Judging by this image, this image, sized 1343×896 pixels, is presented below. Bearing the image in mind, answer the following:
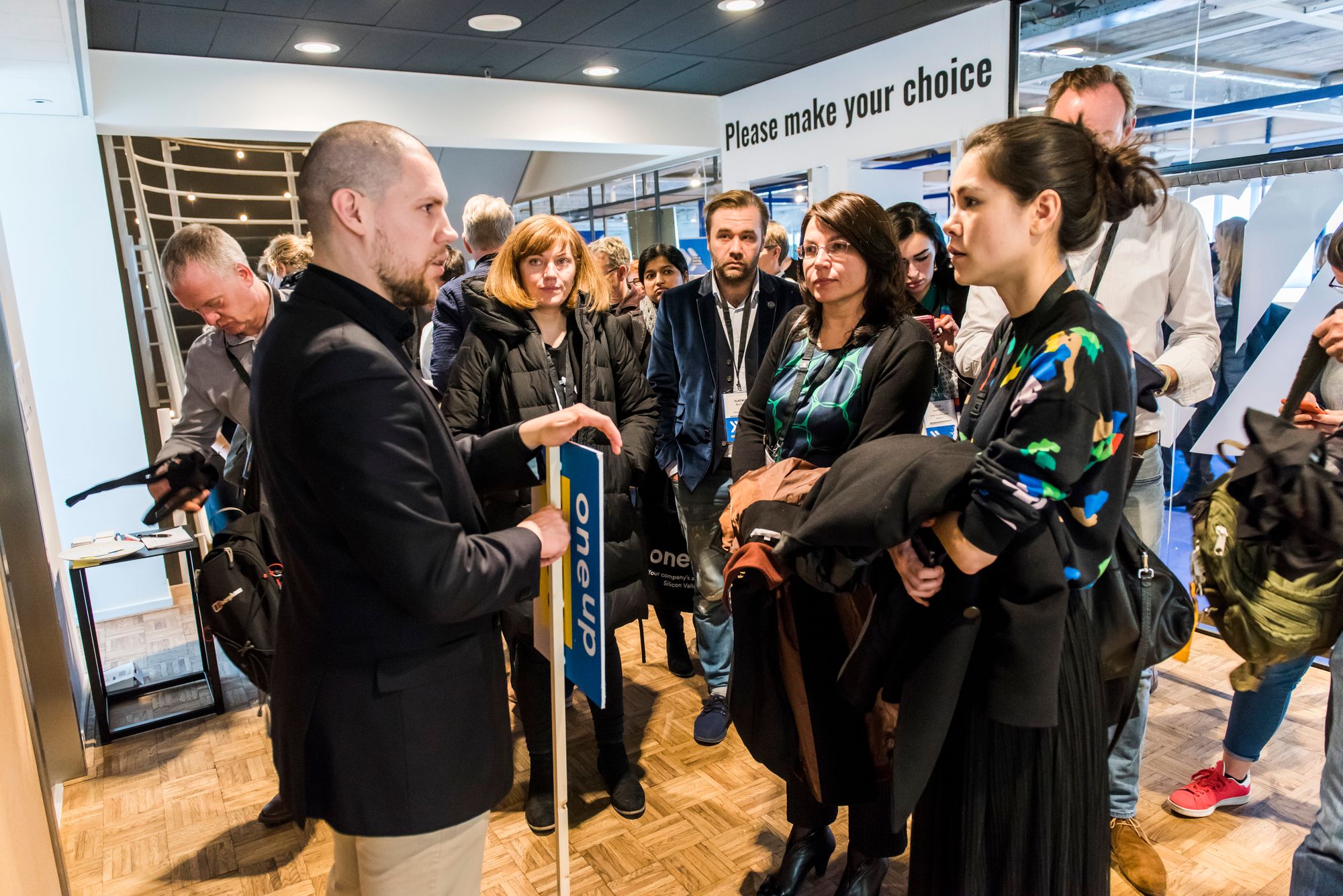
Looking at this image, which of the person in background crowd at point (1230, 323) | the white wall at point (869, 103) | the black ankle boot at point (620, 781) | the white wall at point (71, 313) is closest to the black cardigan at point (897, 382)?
the black ankle boot at point (620, 781)

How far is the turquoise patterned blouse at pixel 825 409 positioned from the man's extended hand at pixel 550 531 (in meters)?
0.79

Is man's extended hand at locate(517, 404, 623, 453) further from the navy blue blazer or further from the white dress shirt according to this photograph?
the navy blue blazer

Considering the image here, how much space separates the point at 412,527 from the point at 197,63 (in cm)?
538

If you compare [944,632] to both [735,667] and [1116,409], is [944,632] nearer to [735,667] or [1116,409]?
[1116,409]

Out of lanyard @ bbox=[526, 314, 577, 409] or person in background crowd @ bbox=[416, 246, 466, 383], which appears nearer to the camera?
lanyard @ bbox=[526, 314, 577, 409]

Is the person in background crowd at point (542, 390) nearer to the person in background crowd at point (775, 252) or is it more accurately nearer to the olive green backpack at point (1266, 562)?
the olive green backpack at point (1266, 562)

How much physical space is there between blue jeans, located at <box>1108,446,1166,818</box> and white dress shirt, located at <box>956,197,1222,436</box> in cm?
13

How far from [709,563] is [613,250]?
239 cm

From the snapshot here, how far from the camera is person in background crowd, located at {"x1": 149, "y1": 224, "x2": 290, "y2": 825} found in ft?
7.41

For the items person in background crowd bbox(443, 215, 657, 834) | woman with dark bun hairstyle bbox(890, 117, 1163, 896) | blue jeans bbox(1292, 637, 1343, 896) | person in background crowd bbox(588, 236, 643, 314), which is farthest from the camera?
person in background crowd bbox(588, 236, 643, 314)

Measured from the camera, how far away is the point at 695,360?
2.79 metres

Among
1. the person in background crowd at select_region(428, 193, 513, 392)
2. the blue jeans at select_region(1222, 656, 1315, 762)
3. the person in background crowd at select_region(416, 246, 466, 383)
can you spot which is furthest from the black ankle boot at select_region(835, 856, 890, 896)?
the person in background crowd at select_region(416, 246, 466, 383)

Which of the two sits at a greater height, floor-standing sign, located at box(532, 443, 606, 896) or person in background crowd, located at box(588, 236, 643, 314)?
person in background crowd, located at box(588, 236, 643, 314)

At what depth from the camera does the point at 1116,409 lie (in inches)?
49.8
